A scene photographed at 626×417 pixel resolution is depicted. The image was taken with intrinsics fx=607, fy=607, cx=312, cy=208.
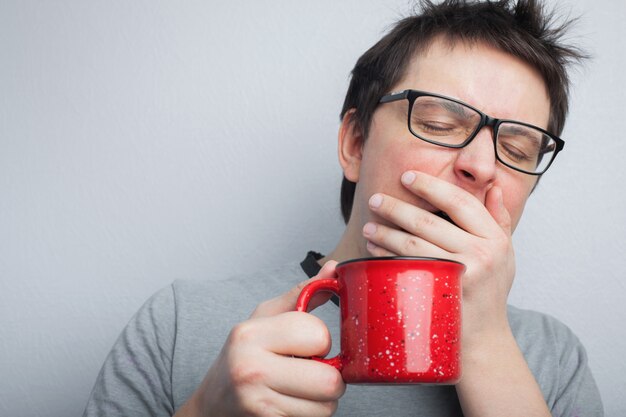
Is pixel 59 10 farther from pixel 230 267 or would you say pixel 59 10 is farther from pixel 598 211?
pixel 598 211

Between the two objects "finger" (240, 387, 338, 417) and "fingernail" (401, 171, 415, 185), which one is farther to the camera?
"fingernail" (401, 171, 415, 185)

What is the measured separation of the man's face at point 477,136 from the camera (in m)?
1.28

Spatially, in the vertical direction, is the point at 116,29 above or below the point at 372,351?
above

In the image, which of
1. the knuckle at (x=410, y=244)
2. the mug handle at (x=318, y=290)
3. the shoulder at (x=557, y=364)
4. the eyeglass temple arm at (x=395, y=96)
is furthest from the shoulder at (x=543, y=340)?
the mug handle at (x=318, y=290)

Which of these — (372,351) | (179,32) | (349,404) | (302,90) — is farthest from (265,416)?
(179,32)

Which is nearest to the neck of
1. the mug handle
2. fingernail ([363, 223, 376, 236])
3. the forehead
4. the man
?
the man

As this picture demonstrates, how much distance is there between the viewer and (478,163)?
1.25 meters

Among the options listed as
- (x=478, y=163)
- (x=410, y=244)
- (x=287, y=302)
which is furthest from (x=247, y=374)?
(x=478, y=163)

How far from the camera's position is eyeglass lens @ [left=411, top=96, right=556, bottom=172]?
1.29m

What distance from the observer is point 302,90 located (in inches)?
76.3

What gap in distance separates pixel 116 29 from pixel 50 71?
242mm

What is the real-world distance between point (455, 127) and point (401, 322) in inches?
24.2

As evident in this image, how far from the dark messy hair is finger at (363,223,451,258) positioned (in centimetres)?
36

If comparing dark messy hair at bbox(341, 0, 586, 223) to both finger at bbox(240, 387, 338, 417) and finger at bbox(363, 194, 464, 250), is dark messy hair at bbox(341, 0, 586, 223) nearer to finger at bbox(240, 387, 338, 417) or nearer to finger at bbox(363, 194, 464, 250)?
finger at bbox(363, 194, 464, 250)
